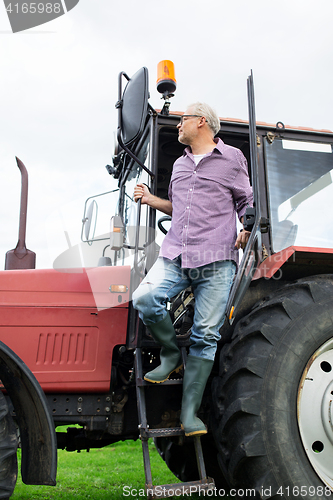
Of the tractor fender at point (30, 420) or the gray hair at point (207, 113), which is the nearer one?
the tractor fender at point (30, 420)

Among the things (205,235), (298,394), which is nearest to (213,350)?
(298,394)

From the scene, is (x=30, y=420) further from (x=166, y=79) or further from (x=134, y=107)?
(x=166, y=79)

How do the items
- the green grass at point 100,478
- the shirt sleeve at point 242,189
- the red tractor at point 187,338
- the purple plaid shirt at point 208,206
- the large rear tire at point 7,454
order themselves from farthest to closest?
the green grass at point 100,478 < the shirt sleeve at point 242,189 < the purple plaid shirt at point 208,206 < the red tractor at point 187,338 < the large rear tire at point 7,454

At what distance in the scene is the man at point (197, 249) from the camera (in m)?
2.13

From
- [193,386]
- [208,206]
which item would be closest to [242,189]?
[208,206]

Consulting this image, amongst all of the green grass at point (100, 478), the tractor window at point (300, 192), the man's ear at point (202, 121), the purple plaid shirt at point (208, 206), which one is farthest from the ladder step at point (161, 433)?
the man's ear at point (202, 121)

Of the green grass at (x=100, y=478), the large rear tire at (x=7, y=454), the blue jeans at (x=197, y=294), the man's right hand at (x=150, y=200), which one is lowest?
the green grass at (x=100, y=478)

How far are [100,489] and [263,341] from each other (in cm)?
236

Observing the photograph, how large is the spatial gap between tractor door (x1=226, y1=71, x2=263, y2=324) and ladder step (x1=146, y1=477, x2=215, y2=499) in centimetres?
80

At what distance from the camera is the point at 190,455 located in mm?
3080

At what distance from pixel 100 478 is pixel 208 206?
312 centimetres

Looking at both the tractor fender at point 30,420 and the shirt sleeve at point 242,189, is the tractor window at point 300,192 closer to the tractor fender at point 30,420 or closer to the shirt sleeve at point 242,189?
the shirt sleeve at point 242,189

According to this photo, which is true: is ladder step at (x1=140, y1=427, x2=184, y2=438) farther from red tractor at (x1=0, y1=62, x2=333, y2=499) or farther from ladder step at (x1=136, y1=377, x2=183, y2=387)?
ladder step at (x1=136, y1=377, x2=183, y2=387)

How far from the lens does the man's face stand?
240 cm
